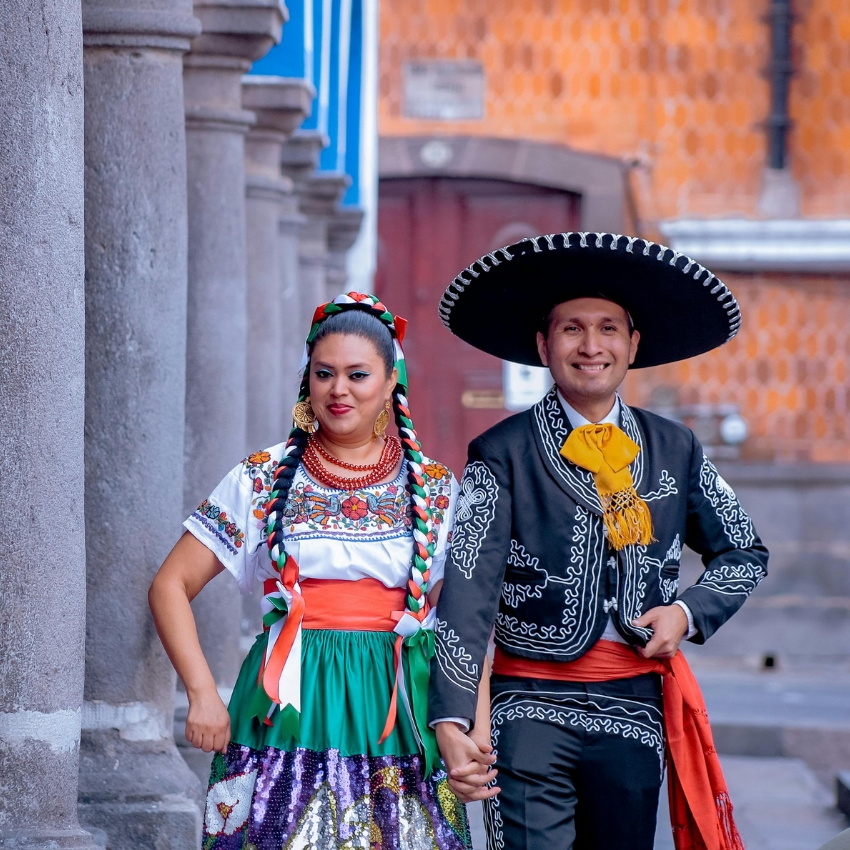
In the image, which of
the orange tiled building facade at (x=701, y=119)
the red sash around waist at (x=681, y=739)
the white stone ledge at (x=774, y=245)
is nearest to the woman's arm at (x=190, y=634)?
the red sash around waist at (x=681, y=739)

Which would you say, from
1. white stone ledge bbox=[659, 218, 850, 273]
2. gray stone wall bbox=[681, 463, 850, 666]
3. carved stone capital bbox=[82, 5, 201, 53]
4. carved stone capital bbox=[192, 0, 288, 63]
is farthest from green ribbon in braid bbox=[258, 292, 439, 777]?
white stone ledge bbox=[659, 218, 850, 273]

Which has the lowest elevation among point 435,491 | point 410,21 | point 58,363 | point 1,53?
point 435,491

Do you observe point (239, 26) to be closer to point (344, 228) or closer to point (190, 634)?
point (190, 634)

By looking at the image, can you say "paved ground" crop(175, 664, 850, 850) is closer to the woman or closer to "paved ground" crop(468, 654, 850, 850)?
"paved ground" crop(468, 654, 850, 850)

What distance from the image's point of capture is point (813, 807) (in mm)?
6551

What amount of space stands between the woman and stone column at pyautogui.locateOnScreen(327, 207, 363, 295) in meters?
7.55

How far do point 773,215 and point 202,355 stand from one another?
713cm

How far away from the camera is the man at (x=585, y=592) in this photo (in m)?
3.13

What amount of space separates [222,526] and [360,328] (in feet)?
1.59

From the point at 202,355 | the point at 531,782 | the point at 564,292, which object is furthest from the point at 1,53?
the point at 202,355

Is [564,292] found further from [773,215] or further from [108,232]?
[773,215]

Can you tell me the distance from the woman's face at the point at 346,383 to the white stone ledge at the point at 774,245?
8.98 metres

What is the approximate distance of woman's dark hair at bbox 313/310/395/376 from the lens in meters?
3.19

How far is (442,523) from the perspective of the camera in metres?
3.24
